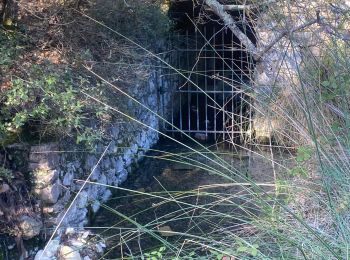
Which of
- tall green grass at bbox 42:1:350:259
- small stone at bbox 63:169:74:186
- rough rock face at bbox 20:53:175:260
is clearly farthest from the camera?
small stone at bbox 63:169:74:186

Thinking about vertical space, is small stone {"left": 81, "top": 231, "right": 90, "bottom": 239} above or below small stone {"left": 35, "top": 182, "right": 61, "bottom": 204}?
below

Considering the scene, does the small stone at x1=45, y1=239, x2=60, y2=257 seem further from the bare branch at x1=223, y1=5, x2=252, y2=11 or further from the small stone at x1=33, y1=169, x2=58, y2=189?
the bare branch at x1=223, y1=5, x2=252, y2=11

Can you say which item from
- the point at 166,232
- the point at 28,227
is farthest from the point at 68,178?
the point at 166,232

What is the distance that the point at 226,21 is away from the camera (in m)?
4.96

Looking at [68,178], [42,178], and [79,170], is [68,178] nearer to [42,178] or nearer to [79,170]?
[79,170]

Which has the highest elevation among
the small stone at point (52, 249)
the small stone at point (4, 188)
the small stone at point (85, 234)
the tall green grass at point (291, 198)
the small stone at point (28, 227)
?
the tall green grass at point (291, 198)

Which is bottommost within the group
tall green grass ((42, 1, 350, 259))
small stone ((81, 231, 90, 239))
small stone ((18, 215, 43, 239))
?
small stone ((81, 231, 90, 239))

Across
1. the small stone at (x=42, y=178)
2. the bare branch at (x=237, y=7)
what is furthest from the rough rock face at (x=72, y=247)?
the bare branch at (x=237, y=7)

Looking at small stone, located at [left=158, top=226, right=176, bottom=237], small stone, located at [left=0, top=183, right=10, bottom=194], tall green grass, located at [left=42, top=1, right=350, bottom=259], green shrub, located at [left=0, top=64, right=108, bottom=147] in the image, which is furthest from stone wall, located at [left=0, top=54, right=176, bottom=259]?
tall green grass, located at [left=42, top=1, right=350, bottom=259]

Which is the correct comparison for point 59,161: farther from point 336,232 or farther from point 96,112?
point 336,232

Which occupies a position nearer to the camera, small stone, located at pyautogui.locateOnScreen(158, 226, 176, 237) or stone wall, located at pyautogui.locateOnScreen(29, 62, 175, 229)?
small stone, located at pyautogui.locateOnScreen(158, 226, 176, 237)

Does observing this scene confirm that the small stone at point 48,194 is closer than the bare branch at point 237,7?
Yes

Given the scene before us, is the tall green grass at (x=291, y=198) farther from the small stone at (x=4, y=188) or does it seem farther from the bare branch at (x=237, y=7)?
the small stone at (x=4, y=188)

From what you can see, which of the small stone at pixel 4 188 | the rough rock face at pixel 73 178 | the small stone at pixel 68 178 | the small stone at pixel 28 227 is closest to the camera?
the small stone at pixel 4 188
